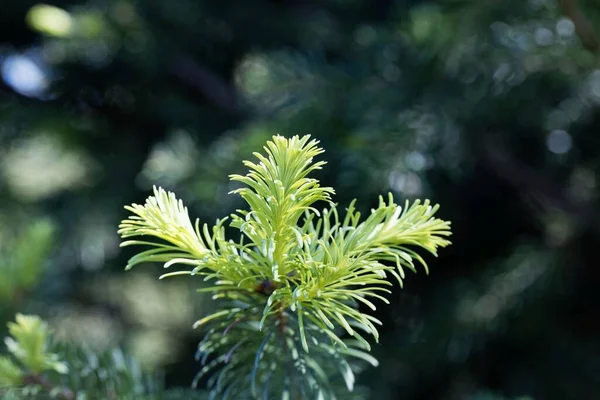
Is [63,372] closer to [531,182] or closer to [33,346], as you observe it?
[33,346]

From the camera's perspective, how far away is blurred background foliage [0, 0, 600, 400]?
0.67 m

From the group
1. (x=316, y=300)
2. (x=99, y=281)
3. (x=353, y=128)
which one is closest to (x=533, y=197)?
(x=353, y=128)

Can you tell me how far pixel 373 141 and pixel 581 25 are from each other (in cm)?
24

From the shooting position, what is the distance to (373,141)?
25.0 inches

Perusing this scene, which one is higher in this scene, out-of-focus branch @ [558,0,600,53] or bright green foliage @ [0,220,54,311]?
out-of-focus branch @ [558,0,600,53]

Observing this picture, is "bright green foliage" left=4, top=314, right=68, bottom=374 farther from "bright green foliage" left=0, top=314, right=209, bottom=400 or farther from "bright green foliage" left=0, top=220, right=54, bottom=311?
"bright green foliage" left=0, top=220, right=54, bottom=311

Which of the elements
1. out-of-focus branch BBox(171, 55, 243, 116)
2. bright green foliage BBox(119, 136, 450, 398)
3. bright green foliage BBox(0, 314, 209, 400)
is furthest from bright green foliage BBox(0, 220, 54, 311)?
out-of-focus branch BBox(171, 55, 243, 116)

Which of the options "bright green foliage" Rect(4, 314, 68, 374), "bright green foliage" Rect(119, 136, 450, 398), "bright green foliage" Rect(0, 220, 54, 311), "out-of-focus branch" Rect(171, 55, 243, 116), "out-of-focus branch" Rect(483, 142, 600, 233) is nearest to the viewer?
"bright green foliage" Rect(119, 136, 450, 398)

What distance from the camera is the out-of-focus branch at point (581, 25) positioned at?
0.59 metres

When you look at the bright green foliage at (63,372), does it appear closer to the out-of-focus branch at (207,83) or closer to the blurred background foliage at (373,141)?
the blurred background foliage at (373,141)

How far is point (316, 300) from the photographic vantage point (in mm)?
299

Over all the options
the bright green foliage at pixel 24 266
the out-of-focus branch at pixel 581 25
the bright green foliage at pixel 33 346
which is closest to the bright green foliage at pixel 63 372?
the bright green foliage at pixel 33 346

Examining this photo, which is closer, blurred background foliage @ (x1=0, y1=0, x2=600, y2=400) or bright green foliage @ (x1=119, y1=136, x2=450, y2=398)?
→ bright green foliage @ (x1=119, y1=136, x2=450, y2=398)

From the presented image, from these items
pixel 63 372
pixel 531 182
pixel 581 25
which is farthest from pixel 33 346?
pixel 531 182
